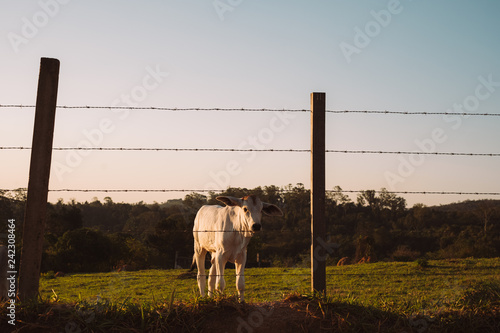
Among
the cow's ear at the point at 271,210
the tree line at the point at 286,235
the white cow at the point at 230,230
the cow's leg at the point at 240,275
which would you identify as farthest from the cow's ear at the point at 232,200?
the tree line at the point at 286,235

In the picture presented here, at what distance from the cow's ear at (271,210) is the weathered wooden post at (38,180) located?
3.40 meters

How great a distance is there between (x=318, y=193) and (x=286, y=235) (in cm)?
3407

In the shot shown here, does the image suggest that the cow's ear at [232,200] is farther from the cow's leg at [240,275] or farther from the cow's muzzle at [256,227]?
the cow's leg at [240,275]

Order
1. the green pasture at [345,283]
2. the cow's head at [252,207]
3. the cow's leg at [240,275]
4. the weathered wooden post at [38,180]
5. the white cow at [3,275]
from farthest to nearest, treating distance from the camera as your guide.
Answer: the green pasture at [345,283]
the cow's head at [252,207]
the cow's leg at [240,275]
the white cow at [3,275]
the weathered wooden post at [38,180]

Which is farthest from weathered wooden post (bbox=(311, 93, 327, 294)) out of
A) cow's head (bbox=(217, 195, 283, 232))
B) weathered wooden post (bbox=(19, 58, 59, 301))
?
weathered wooden post (bbox=(19, 58, 59, 301))

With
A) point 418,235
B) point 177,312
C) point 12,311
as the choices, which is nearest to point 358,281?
point 177,312

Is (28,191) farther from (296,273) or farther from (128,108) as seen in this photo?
(296,273)

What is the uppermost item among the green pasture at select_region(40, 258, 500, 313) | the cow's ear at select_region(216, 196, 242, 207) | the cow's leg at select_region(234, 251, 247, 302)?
the cow's ear at select_region(216, 196, 242, 207)

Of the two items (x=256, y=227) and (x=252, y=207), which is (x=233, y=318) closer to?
(x=256, y=227)

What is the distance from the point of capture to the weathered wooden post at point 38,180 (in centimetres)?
550

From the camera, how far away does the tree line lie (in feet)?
80.1

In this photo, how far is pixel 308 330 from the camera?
5.27m

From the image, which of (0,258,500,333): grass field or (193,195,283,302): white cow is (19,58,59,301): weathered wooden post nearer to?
(0,258,500,333): grass field
